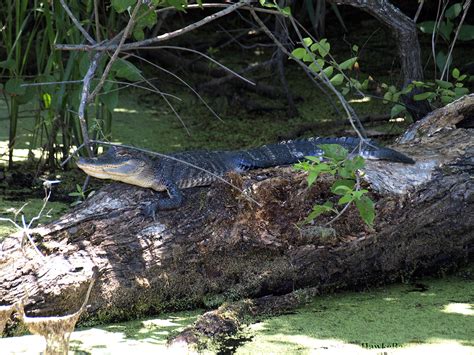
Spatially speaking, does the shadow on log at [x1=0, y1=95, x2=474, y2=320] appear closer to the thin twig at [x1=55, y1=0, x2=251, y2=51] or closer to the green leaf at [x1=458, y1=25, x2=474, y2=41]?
the thin twig at [x1=55, y1=0, x2=251, y2=51]

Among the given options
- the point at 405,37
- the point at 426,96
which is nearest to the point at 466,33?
the point at 405,37

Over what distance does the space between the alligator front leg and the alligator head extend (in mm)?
85

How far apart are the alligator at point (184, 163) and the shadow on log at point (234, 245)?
67mm

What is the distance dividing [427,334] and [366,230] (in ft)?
1.85

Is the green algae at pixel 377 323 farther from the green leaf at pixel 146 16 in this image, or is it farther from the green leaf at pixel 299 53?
the green leaf at pixel 146 16

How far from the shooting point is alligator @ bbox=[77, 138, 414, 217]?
140 inches

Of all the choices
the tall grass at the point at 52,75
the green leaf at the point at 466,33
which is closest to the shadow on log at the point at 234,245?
the tall grass at the point at 52,75

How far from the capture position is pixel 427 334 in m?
2.91

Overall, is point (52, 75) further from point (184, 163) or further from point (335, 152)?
point (335, 152)

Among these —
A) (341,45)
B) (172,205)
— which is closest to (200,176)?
(172,205)

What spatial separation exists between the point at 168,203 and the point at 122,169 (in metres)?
0.31

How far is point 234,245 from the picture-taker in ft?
10.7

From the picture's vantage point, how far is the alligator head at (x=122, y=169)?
357cm

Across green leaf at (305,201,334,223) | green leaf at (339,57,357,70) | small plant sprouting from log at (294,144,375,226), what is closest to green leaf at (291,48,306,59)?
green leaf at (339,57,357,70)
